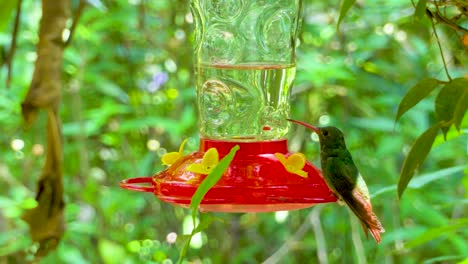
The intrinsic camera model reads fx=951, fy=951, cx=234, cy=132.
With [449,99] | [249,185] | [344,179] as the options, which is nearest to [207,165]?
[249,185]

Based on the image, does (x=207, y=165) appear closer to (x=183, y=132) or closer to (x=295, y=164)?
(x=295, y=164)

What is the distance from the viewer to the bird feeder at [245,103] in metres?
1.45

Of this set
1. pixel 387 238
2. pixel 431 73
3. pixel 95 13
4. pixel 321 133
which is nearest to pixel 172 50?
pixel 95 13

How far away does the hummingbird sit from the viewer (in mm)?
1471

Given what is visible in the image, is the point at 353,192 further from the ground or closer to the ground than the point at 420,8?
closer to the ground

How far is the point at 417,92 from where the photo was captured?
1253 mm

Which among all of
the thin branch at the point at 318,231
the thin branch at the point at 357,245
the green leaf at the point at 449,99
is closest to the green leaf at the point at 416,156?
the green leaf at the point at 449,99

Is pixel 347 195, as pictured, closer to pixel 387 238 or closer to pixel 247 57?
pixel 247 57

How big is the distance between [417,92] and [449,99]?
42 mm

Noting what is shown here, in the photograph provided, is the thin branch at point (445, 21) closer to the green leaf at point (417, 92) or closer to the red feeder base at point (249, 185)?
the green leaf at point (417, 92)

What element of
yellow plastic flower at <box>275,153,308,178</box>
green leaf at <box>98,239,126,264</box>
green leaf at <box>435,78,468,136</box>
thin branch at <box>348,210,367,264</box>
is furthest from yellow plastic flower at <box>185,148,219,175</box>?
green leaf at <box>98,239,126,264</box>

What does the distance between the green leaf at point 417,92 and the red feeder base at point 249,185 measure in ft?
0.72

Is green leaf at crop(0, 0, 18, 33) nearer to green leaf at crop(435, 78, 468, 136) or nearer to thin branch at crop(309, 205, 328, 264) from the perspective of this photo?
green leaf at crop(435, 78, 468, 136)

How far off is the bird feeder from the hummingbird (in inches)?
0.7
